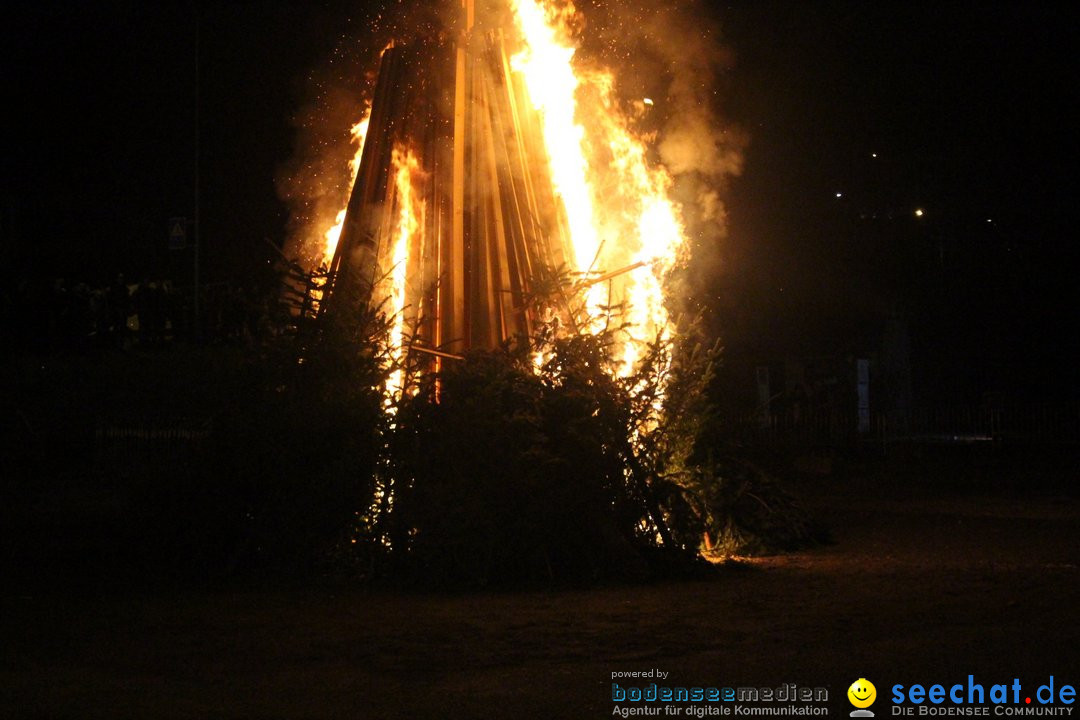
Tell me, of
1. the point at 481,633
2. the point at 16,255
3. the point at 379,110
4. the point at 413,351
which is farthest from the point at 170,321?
the point at 481,633

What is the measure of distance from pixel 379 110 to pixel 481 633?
26.4 ft

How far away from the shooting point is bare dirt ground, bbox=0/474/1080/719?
649cm

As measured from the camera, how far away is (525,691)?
6.55 meters

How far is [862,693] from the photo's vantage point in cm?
634

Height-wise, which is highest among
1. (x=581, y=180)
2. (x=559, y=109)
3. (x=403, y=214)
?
(x=559, y=109)

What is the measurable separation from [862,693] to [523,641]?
252cm

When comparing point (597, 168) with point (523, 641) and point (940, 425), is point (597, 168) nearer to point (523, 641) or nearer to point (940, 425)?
point (523, 641)

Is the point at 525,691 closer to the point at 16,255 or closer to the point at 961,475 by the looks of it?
the point at 961,475

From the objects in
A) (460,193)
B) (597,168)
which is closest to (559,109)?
(597,168)

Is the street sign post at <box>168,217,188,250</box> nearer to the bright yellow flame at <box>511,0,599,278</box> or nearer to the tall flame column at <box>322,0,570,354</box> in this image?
the tall flame column at <box>322,0,570,354</box>
